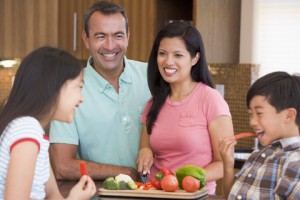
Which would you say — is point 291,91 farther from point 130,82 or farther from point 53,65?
point 130,82

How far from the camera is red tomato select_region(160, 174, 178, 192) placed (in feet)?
6.42

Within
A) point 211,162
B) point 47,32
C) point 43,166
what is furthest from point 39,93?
point 47,32

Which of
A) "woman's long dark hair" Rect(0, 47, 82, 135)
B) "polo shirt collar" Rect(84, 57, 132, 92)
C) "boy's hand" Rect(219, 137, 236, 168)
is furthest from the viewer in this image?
"polo shirt collar" Rect(84, 57, 132, 92)

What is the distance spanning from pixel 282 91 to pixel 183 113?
1.67 feet

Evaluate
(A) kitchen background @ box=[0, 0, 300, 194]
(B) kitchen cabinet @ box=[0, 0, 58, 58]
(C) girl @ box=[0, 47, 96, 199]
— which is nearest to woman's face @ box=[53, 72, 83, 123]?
(C) girl @ box=[0, 47, 96, 199]

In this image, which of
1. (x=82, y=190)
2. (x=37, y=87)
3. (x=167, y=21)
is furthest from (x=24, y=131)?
(x=167, y=21)

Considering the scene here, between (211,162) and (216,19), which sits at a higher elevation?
(216,19)

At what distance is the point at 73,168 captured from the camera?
2.51 metres

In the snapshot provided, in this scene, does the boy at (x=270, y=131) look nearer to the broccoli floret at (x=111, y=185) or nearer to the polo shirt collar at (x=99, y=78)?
the broccoli floret at (x=111, y=185)

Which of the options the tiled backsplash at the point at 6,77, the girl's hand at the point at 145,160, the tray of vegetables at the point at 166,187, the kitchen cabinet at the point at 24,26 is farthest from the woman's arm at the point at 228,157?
the tiled backsplash at the point at 6,77

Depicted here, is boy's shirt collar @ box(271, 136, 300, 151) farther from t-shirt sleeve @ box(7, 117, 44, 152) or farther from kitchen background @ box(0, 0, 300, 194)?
kitchen background @ box(0, 0, 300, 194)

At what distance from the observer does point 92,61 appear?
284cm

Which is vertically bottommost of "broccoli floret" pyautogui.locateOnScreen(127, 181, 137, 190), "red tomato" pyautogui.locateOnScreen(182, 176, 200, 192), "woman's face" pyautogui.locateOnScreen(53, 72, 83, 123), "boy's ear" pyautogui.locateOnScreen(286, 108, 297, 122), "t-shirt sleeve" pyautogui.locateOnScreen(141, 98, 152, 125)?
"broccoli floret" pyautogui.locateOnScreen(127, 181, 137, 190)

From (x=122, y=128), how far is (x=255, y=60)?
1.53 metres
